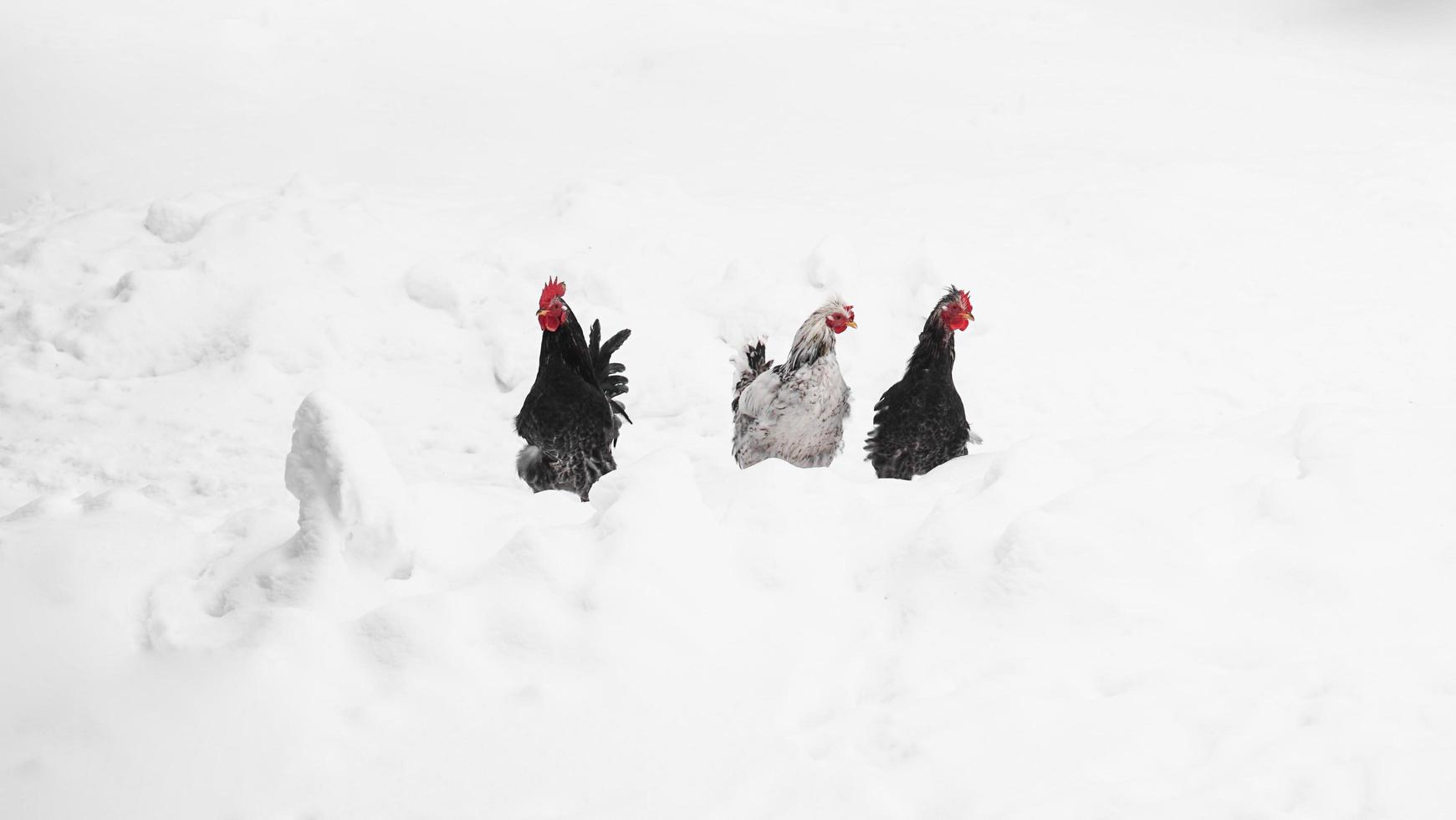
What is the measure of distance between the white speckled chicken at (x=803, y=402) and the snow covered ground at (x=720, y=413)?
0.83m

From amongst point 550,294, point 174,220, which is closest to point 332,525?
point 550,294

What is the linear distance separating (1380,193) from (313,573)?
33.4ft

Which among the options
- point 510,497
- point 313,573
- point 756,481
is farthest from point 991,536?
point 313,573

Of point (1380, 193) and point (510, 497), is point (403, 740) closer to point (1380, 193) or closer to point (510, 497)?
point (510, 497)

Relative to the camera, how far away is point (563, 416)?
509 centimetres

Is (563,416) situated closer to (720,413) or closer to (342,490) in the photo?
(720,413)

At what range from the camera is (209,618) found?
2.69 meters

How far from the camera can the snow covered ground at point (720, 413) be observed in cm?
240

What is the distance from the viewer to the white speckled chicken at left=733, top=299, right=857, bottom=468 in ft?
16.7

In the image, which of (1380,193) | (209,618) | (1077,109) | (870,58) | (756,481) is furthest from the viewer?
(870,58)

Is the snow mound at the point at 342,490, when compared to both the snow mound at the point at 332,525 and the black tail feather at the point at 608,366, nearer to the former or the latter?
the snow mound at the point at 332,525

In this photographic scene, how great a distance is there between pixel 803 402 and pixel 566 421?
1244mm

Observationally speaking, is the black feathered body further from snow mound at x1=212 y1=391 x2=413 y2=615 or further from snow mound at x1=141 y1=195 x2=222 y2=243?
snow mound at x1=141 y1=195 x2=222 y2=243

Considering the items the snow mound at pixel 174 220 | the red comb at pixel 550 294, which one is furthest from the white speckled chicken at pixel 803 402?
the snow mound at pixel 174 220
